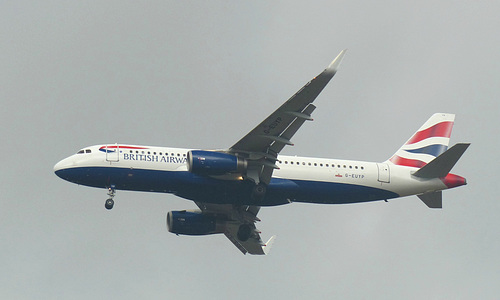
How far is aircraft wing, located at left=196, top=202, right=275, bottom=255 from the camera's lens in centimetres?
6914

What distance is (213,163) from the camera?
200 ft

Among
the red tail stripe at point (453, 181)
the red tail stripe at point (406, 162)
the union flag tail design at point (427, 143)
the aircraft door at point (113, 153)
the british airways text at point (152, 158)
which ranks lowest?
the red tail stripe at point (453, 181)

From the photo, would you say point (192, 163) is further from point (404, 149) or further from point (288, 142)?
point (404, 149)

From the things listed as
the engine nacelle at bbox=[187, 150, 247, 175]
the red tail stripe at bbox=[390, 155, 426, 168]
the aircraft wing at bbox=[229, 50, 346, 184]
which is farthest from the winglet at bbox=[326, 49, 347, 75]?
the red tail stripe at bbox=[390, 155, 426, 168]

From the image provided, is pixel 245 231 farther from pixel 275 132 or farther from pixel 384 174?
pixel 275 132

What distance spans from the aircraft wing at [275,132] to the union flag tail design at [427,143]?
994 cm

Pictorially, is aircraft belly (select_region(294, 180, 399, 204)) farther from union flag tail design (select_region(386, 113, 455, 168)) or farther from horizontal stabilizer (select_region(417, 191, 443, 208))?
union flag tail design (select_region(386, 113, 455, 168))

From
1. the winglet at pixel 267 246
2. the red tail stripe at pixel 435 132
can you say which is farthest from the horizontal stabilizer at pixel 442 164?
the winglet at pixel 267 246

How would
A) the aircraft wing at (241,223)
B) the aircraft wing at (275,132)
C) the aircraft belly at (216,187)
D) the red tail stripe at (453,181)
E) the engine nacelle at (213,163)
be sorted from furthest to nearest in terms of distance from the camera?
the aircraft wing at (241,223), the red tail stripe at (453,181), the aircraft belly at (216,187), the engine nacelle at (213,163), the aircraft wing at (275,132)

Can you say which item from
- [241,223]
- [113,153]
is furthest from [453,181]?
[113,153]

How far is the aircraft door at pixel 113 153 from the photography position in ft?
204

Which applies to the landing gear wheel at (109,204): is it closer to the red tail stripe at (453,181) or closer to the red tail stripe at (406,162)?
the red tail stripe at (406,162)

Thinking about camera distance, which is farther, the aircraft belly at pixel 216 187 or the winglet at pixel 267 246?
the winglet at pixel 267 246

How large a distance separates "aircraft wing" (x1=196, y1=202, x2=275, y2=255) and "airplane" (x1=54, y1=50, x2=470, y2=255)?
1850mm
